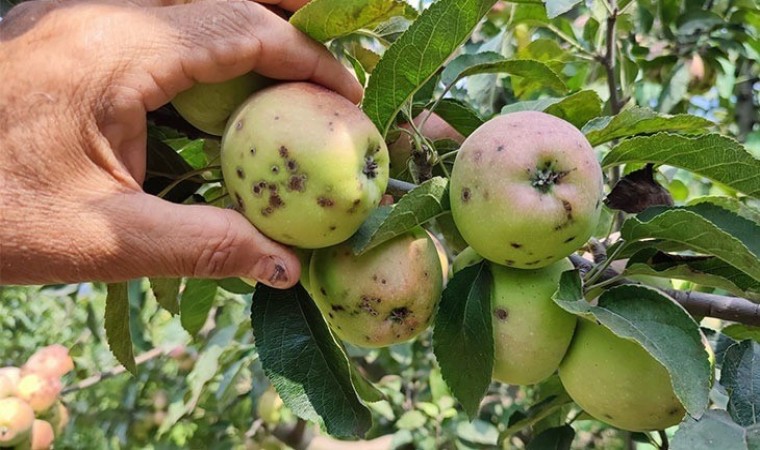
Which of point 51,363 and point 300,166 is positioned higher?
point 300,166

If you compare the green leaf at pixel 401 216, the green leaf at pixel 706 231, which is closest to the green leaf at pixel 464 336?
the green leaf at pixel 401 216

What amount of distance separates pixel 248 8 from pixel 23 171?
338mm

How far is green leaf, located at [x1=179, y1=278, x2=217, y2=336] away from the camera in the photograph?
142cm

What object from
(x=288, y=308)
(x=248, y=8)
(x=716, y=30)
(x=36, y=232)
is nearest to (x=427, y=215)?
(x=288, y=308)

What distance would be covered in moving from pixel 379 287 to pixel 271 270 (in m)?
0.15

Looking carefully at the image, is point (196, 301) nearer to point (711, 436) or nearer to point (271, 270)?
point (271, 270)

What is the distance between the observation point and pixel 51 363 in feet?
8.44

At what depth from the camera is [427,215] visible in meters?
0.95

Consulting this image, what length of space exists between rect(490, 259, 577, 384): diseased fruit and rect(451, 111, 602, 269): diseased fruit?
0.22 ft

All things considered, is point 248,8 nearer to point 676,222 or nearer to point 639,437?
point 676,222

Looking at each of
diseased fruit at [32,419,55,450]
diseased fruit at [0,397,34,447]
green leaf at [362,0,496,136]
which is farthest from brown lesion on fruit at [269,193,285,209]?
diseased fruit at [32,419,55,450]

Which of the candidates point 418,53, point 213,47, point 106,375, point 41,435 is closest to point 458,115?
point 418,53

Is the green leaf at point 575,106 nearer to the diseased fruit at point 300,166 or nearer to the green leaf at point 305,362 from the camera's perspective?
the diseased fruit at point 300,166

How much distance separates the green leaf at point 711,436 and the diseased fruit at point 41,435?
81.9 inches
